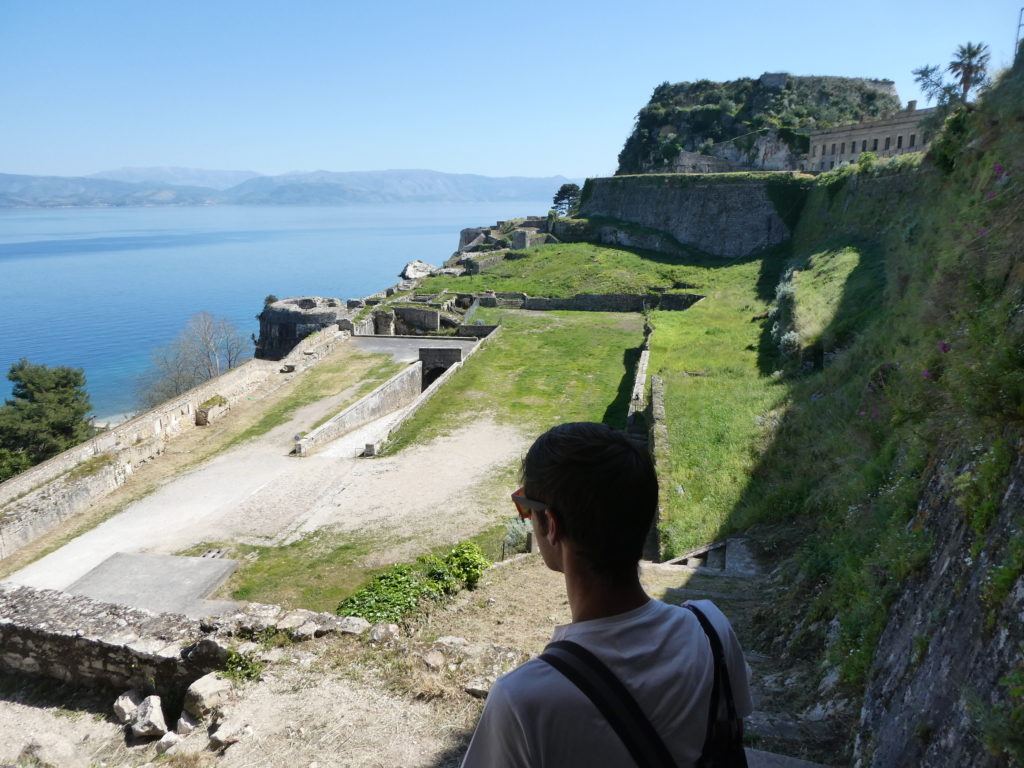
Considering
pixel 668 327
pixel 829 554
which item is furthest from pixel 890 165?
pixel 829 554

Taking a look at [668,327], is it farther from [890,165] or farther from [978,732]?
[978,732]

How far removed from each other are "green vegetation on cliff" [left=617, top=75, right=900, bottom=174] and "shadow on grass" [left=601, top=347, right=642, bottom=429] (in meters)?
36.6

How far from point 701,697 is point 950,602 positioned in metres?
2.29

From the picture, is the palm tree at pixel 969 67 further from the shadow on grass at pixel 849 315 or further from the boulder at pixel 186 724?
the boulder at pixel 186 724

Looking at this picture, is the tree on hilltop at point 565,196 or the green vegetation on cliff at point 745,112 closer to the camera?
the green vegetation on cliff at point 745,112

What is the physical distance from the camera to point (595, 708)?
170cm

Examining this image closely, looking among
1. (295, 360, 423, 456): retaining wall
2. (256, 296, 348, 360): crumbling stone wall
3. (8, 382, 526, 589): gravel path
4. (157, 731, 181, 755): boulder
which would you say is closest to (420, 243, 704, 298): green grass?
(256, 296, 348, 360): crumbling stone wall

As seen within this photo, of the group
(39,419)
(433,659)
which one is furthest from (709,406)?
(39,419)

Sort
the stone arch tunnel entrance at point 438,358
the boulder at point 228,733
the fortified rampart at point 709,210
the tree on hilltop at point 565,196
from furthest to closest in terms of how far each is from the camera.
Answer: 1. the tree on hilltop at point 565,196
2. the fortified rampart at point 709,210
3. the stone arch tunnel entrance at point 438,358
4. the boulder at point 228,733

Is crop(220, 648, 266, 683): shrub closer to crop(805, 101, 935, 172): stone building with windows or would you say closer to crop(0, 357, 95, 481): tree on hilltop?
crop(0, 357, 95, 481): tree on hilltop

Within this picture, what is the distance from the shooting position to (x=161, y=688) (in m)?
6.54

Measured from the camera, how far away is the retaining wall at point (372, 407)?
2017 centimetres

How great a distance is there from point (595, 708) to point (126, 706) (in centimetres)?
653

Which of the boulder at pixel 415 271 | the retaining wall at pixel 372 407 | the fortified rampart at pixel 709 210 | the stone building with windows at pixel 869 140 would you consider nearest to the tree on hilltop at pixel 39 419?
the retaining wall at pixel 372 407
